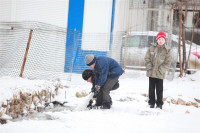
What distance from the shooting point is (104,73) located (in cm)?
488

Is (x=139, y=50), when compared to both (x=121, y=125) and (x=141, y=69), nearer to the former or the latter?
(x=141, y=69)

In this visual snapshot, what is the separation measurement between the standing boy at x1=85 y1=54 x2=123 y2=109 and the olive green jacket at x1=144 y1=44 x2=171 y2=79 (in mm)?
626

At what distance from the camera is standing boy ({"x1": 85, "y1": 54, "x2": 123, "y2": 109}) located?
485 centimetres

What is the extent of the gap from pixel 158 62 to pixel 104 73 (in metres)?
1.10

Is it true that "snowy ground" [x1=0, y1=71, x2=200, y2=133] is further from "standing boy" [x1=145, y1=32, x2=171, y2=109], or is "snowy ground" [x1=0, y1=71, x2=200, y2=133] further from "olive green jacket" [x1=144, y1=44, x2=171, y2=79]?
"olive green jacket" [x1=144, y1=44, x2=171, y2=79]

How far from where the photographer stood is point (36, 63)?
8438mm

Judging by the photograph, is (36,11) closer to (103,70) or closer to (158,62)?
(103,70)

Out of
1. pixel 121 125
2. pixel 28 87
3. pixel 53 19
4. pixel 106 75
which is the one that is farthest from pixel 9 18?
pixel 121 125

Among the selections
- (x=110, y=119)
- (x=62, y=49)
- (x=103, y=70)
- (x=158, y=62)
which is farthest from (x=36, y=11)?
(x=110, y=119)

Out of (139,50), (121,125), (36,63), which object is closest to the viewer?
(121,125)

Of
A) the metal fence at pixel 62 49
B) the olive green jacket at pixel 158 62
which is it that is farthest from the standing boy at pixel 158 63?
the metal fence at pixel 62 49

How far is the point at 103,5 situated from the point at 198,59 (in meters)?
4.12

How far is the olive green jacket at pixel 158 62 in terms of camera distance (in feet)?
17.0

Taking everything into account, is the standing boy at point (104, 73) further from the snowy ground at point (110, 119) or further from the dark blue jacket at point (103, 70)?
the snowy ground at point (110, 119)
